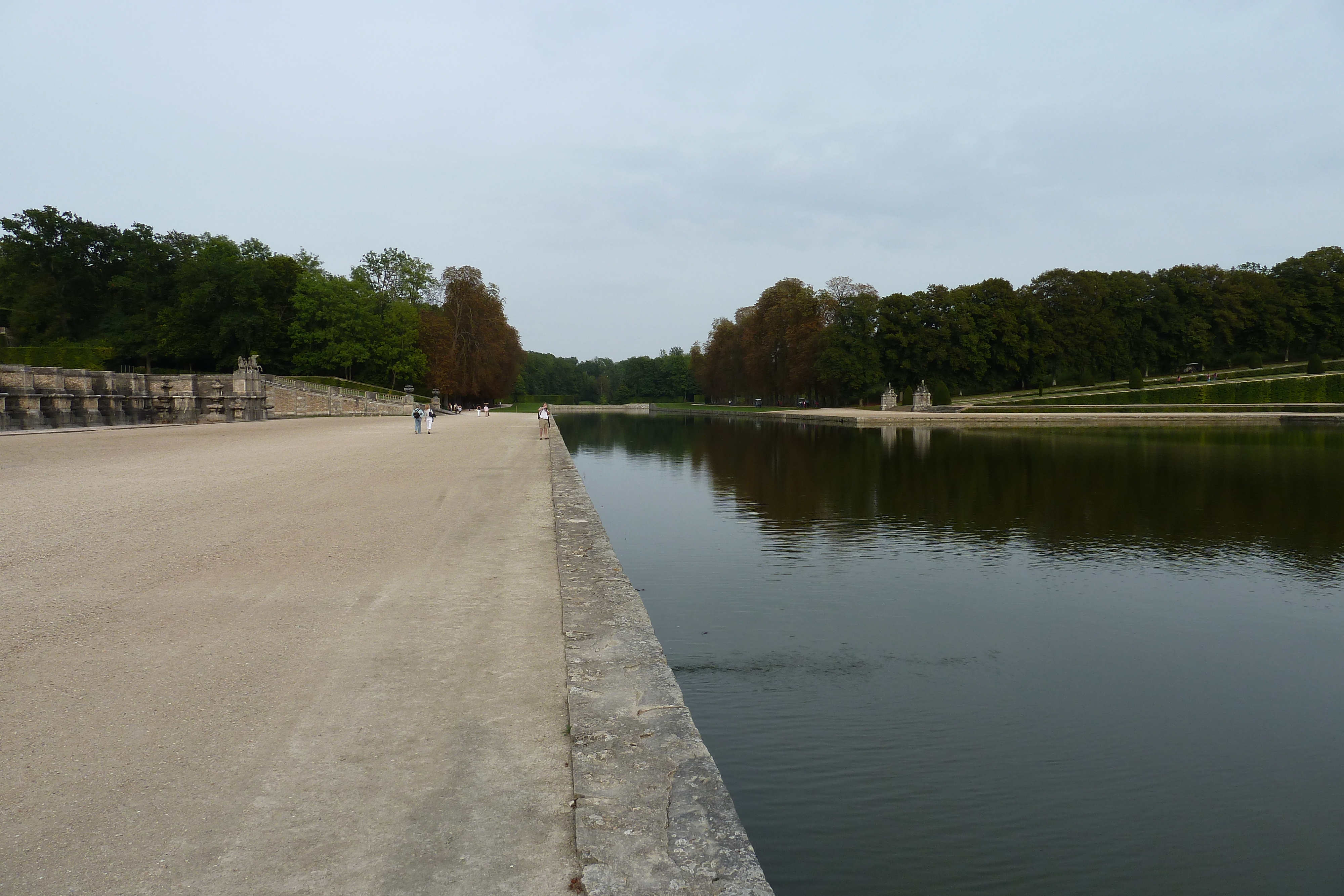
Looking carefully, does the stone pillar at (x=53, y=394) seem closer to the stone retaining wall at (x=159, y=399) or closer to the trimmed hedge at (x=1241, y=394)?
the stone retaining wall at (x=159, y=399)

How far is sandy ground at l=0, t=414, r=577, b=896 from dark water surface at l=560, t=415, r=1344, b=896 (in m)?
1.49

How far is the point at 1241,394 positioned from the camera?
52031 millimetres

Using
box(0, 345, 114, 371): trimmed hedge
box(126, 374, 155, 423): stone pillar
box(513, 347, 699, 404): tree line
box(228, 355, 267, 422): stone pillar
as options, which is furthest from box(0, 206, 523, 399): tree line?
box(513, 347, 699, 404): tree line

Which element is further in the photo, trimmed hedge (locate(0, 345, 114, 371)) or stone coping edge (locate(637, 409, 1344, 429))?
trimmed hedge (locate(0, 345, 114, 371))

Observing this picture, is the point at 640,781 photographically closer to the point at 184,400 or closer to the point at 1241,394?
the point at 184,400

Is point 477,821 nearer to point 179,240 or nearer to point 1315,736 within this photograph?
point 1315,736

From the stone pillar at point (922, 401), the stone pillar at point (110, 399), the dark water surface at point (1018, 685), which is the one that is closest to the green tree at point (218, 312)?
the stone pillar at point (110, 399)

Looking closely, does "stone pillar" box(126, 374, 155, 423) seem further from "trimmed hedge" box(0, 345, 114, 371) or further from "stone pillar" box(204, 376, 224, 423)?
"trimmed hedge" box(0, 345, 114, 371)

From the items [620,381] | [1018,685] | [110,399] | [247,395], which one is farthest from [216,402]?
[620,381]

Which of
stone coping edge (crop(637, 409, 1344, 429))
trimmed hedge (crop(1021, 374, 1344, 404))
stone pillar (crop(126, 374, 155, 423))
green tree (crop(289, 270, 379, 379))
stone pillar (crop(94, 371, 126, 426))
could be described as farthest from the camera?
green tree (crop(289, 270, 379, 379))

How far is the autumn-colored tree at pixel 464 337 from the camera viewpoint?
66188mm

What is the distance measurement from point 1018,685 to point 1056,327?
67.6 metres

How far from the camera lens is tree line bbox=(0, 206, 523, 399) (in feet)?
191

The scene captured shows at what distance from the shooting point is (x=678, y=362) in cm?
13325
